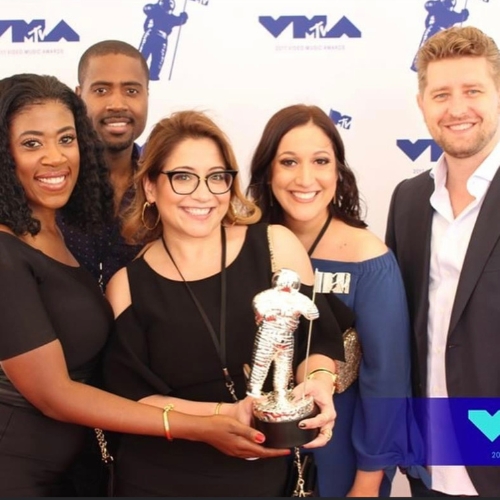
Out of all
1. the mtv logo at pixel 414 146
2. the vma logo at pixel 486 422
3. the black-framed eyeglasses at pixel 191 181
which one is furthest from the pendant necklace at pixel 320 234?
the mtv logo at pixel 414 146

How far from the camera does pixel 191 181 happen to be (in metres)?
1.72

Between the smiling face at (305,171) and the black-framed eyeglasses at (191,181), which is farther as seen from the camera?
the smiling face at (305,171)

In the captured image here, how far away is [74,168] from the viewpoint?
1883mm

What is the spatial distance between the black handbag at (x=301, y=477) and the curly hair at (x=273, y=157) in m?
0.73

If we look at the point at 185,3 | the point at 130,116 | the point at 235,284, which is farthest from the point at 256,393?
the point at 185,3

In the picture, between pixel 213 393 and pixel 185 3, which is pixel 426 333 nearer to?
pixel 213 393

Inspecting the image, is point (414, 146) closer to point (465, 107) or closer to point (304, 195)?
point (465, 107)

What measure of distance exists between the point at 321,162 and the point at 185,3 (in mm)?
1409

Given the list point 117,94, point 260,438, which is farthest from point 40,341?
point 117,94

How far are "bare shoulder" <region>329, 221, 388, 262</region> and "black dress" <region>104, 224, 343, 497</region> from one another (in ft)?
1.08

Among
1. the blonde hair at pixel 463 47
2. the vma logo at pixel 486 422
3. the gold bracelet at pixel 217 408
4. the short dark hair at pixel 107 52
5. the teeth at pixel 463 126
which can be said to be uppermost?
the short dark hair at pixel 107 52

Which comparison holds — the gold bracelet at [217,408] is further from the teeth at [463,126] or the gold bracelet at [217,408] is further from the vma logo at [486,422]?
the teeth at [463,126]

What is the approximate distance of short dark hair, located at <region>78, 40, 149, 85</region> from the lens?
2.84 m

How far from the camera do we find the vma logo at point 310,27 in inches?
117
